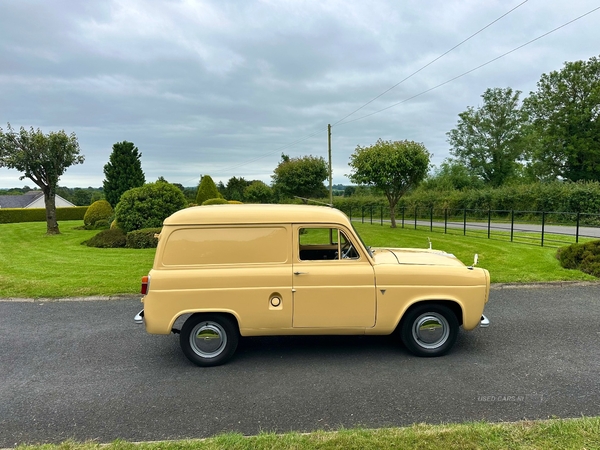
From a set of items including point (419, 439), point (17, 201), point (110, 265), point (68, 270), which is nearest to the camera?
point (419, 439)

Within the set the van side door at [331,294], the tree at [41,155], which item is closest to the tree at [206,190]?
the tree at [41,155]

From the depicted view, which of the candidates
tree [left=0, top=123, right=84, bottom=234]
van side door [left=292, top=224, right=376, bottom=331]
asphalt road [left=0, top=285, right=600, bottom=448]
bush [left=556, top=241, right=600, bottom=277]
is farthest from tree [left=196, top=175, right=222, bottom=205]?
van side door [left=292, top=224, right=376, bottom=331]

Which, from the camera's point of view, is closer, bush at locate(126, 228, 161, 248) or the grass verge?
the grass verge

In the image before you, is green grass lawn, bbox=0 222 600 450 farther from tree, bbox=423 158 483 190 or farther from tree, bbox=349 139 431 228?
tree, bbox=423 158 483 190

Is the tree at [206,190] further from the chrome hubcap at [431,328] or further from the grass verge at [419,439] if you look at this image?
the grass verge at [419,439]

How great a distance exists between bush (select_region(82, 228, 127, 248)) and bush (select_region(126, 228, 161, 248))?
0.53m

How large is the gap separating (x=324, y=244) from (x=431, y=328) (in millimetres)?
1746

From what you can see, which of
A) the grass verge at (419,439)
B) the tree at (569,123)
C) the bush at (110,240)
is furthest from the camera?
the tree at (569,123)

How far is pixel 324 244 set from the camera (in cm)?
516

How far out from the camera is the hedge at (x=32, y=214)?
122ft

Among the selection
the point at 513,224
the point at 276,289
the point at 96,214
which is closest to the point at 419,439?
the point at 276,289

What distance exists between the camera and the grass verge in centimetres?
281

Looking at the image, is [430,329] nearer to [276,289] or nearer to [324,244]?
[324,244]

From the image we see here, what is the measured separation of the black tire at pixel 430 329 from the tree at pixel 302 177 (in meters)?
40.4
